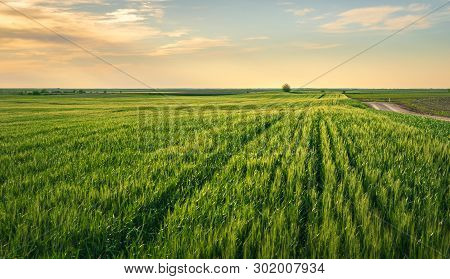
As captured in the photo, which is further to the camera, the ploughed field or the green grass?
the green grass

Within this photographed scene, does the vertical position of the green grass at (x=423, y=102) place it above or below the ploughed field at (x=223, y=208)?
above

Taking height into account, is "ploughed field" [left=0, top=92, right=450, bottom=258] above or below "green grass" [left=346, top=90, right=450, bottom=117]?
below

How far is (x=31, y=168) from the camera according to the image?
22.9ft

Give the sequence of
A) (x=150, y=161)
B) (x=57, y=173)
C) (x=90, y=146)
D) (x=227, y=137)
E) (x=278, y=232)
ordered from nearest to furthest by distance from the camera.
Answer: (x=278, y=232)
(x=57, y=173)
(x=150, y=161)
(x=90, y=146)
(x=227, y=137)

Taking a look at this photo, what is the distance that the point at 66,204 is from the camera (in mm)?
4469

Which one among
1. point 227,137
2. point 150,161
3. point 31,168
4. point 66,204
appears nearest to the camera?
point 66,204

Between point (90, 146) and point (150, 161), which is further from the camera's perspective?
point (90, 146)

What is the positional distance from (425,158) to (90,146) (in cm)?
901

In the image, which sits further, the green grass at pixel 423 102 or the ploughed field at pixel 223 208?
the green grass at pixel 423 102

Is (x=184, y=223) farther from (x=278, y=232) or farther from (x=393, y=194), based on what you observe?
(x=393, y=194)

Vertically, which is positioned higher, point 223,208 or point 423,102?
point 423,102

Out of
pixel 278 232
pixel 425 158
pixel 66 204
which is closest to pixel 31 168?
pixel 66 204

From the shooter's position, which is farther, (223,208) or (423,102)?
(423,102)
